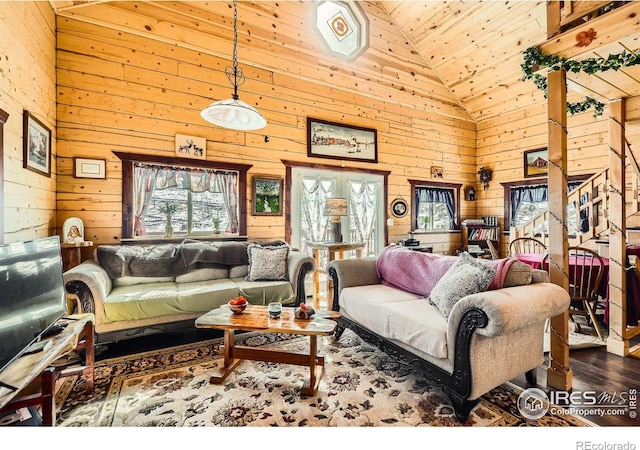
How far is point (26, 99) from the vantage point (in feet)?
8.34

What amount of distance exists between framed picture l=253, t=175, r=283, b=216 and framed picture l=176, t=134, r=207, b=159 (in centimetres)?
77

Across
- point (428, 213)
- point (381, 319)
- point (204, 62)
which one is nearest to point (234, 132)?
point (204, 62)

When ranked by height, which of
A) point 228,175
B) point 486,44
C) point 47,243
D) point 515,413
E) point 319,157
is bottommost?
point 515,413

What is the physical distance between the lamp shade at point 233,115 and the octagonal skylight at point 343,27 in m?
3.00

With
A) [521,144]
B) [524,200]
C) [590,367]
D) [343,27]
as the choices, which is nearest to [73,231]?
[343,27]

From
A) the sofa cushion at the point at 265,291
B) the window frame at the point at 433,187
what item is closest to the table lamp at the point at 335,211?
the sofa cushion at the point at 265,291

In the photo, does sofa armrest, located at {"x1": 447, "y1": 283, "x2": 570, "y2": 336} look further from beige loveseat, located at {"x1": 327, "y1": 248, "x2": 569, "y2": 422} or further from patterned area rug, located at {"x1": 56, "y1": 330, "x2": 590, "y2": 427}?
patterned area rug, located at {"x1": 56, "y1": 330, "x2": 590, "y2": 427}

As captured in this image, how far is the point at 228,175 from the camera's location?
413 cm

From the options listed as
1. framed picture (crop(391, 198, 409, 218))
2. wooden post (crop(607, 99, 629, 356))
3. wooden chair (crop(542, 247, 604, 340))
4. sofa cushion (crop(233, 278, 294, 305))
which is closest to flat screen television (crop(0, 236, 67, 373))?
sofa cushion (crop(233, 278, 294, 305))

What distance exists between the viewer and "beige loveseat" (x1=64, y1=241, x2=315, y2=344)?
2527 mm

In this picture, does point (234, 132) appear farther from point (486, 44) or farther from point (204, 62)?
point (486, 44)

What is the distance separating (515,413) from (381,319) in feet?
3.13
